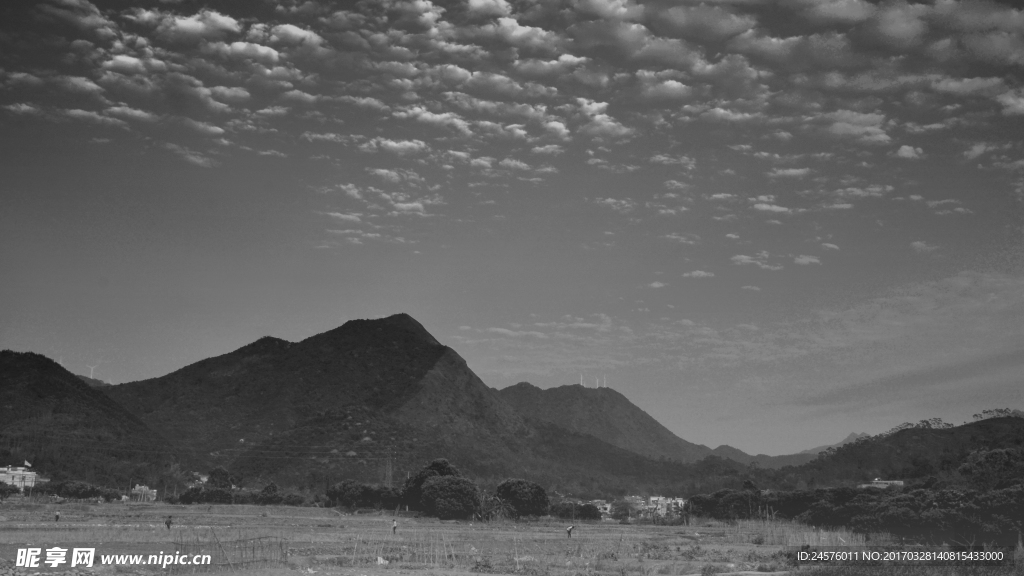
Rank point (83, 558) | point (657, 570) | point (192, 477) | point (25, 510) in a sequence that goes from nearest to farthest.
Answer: point (83, 558)
point (657, 570)
point (25, 510)
point (192, 477)

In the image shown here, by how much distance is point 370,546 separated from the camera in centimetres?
5459

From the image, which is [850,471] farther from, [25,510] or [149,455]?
[25,510]

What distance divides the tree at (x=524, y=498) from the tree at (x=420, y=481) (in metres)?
6.80

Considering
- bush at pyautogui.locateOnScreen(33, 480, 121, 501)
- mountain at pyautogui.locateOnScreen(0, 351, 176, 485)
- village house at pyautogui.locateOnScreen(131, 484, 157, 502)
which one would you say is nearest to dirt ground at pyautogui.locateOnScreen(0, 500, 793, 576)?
bush at pyautogui.locateOnScreen(33, 480, 121, 501)

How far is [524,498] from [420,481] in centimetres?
1387

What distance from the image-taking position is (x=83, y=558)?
37.9m

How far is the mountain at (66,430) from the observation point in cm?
14950

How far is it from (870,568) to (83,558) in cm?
3463

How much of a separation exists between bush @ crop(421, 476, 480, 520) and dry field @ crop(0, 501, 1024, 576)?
2115 cm

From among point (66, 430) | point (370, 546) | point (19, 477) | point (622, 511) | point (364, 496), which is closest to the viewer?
point (370, 546)

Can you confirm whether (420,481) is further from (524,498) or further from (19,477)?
(19,477)

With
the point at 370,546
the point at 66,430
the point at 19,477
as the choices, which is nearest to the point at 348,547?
the point at 370,546

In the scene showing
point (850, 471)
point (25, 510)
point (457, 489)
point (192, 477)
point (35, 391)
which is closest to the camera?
point (25, 510)

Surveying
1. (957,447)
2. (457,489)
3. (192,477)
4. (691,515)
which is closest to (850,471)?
(957,447)
